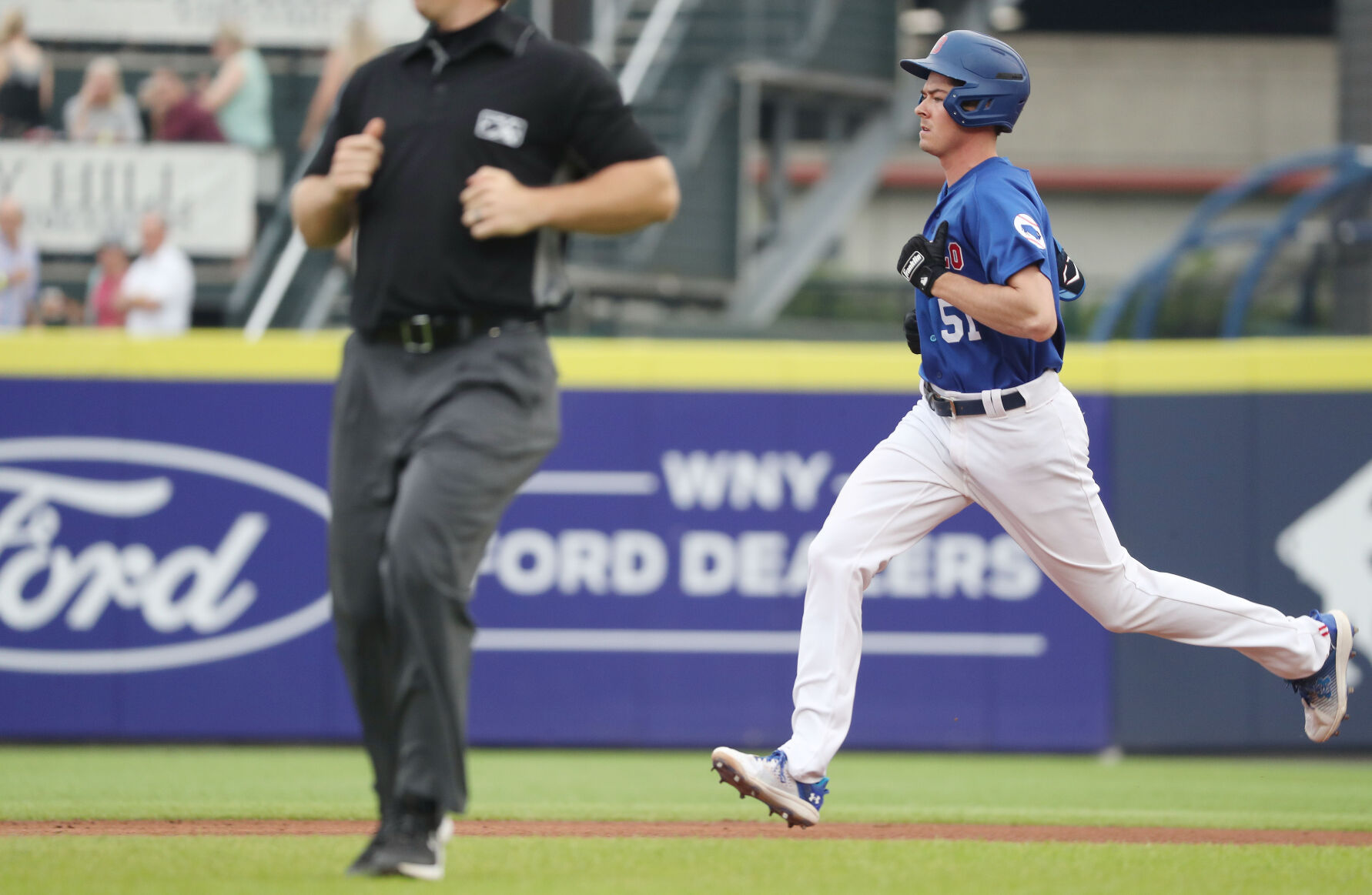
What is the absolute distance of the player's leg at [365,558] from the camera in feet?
13.2

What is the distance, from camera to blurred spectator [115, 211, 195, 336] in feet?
35.6

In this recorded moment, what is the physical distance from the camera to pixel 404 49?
13.8 feet

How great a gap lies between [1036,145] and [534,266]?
96.6 feet

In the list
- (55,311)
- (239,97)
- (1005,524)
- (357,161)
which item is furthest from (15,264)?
(1005,524)

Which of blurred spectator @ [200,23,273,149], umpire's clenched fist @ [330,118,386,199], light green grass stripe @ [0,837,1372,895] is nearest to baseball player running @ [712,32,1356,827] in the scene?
light green grass stripe @ [0,837,1372,895]

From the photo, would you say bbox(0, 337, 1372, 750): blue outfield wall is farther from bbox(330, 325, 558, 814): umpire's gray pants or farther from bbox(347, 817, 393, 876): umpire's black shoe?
bbox(347, 817, 393, 876): umpire's black shoe

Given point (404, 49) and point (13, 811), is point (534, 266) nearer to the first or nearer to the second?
point (404, 49)

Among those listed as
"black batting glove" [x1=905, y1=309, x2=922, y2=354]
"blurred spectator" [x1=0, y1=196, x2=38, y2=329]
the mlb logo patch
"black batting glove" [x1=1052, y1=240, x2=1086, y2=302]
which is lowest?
"blurred spectator" [x1=0, y1=196, x2=38, y2=329]

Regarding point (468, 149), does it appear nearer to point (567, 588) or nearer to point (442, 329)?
point (442, 329)

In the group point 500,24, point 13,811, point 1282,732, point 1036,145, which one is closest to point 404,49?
point 500,24

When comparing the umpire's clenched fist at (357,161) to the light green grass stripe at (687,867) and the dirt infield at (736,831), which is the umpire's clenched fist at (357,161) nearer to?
the light green grass stripe at (687,867)

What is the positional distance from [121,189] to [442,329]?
9.25 meters

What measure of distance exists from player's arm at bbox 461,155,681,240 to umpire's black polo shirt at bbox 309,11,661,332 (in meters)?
0.05

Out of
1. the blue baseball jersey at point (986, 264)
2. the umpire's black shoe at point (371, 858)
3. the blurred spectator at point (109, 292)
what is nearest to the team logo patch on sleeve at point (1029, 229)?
the blue baseball jersey at point (986, 264)
